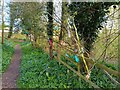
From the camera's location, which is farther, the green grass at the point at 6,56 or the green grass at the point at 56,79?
the green grass at the point at 6,56

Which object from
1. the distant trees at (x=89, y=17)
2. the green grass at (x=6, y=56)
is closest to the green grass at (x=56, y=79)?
the distant trees at (x=89, y=17)

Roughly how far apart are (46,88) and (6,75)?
4.02ft

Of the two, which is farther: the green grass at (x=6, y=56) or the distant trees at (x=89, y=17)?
the green grass at (x=6, y=56)

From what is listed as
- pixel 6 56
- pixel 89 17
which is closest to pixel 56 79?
pixel 89 17

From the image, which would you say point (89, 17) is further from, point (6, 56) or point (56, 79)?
point (6, 56)

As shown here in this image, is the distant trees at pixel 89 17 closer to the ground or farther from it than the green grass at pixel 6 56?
farther from it

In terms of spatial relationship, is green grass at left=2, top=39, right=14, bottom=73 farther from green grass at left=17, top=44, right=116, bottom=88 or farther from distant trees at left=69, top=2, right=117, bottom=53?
distant trees at left=69, top=2, right=117, bottom=53

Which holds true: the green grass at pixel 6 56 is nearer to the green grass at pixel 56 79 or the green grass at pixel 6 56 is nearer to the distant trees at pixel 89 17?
the green grass at pixel 56 79

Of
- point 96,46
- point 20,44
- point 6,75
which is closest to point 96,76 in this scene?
point 96,46

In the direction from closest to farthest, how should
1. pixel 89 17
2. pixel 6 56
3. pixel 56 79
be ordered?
pixel 89 17, pixel 56 79, pixel 6 56

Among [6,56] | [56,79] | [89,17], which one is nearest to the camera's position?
[89,17]

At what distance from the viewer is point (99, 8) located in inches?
113

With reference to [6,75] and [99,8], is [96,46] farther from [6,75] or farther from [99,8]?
[6,75]

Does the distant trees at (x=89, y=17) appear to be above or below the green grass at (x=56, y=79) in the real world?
above
